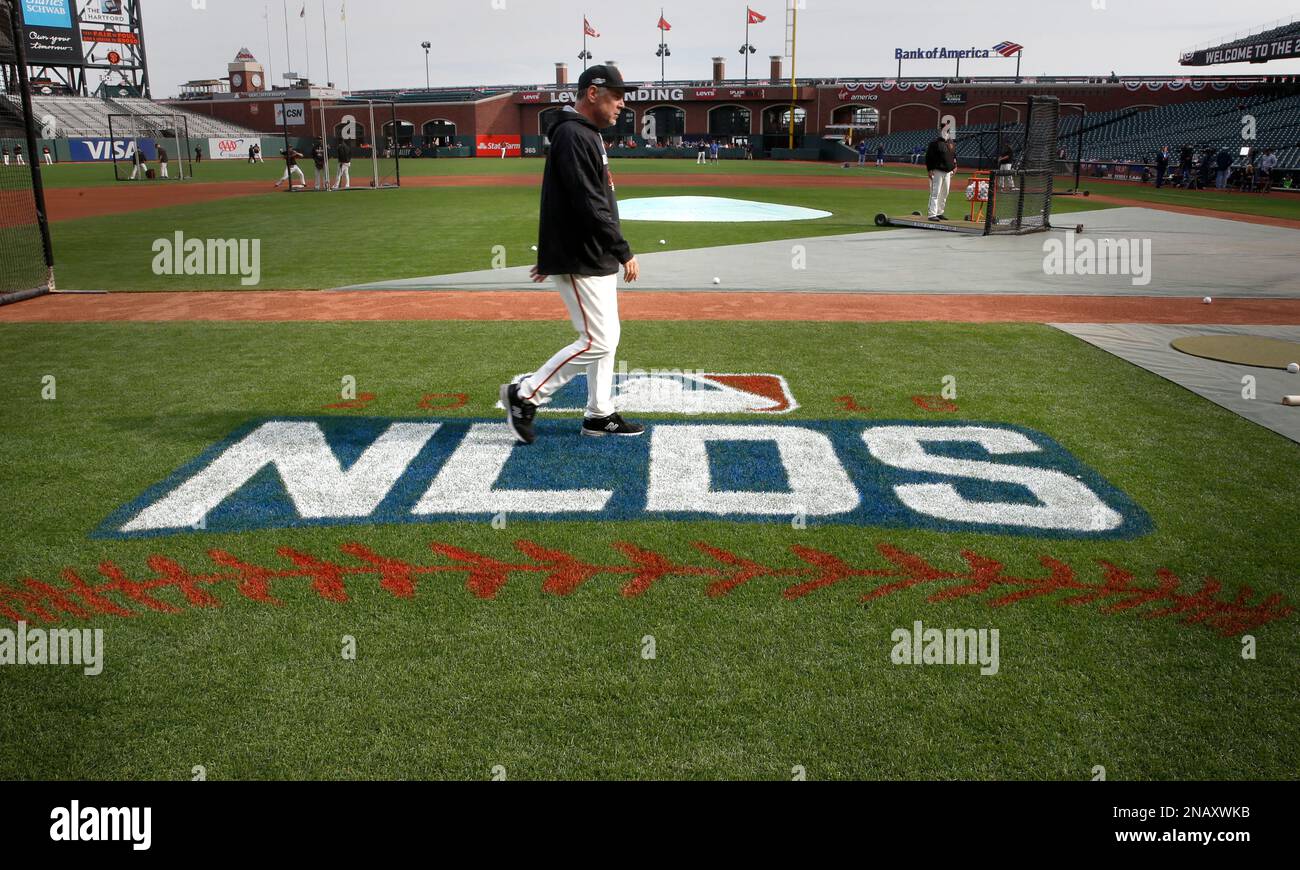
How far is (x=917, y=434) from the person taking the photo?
665cm

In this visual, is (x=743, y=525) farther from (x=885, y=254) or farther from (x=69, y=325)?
(x=885, y=254)

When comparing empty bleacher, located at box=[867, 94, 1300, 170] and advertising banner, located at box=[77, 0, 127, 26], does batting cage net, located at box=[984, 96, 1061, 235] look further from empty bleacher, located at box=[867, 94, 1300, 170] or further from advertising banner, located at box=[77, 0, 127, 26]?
advertising banner, located at box=[77, 0, 127, 26]

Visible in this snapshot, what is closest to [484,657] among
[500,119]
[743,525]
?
[743,525]

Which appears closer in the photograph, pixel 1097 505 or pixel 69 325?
Result: pixel 1097 505

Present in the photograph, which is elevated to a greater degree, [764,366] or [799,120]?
[799,120]

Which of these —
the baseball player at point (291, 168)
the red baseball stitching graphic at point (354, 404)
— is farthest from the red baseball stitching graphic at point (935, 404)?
the baseball player at point (291, 168)

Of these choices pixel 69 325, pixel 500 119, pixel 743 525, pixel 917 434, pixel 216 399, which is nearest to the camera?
pixel 743 525

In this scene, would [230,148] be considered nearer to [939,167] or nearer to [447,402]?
[939,167]

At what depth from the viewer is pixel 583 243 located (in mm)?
6051

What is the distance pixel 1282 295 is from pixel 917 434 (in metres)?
9.26

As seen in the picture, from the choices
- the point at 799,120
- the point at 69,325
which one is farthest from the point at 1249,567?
the point at 799,120

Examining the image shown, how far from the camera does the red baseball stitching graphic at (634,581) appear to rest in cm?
420

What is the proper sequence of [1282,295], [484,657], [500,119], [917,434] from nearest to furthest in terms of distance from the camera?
[484,657]
[917,434]
[1282,295]
[500,119]

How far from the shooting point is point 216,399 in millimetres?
7520
